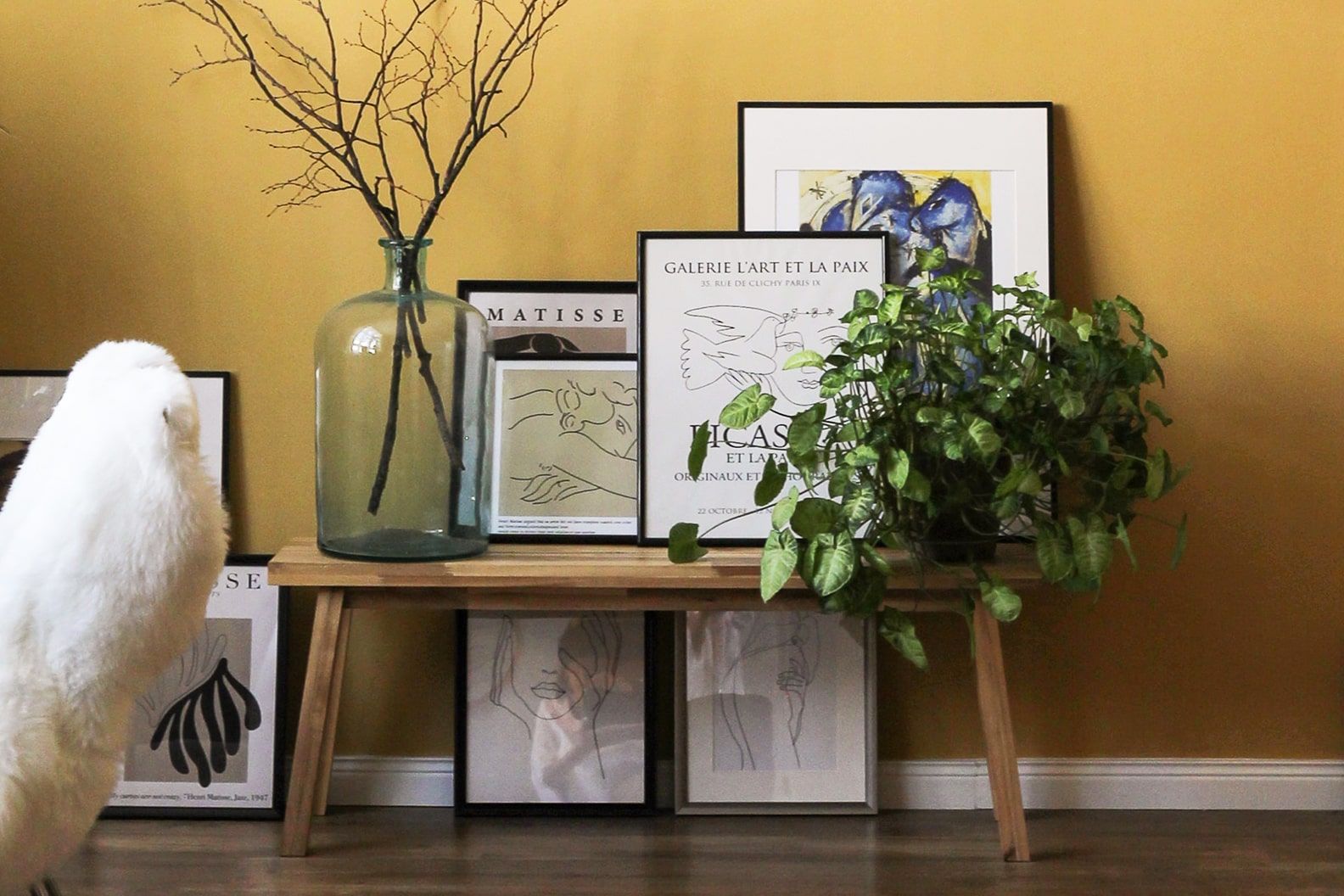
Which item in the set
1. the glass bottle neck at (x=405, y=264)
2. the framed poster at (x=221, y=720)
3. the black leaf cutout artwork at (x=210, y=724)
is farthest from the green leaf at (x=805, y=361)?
the black leaf cutout artwork at (x=210, y=724)

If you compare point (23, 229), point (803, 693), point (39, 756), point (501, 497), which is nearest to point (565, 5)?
point (501, 497)

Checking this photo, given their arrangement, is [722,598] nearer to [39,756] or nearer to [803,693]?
[803,693]

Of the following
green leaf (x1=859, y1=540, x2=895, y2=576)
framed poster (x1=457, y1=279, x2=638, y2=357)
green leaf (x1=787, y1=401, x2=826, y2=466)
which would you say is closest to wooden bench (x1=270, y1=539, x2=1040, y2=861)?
green leaf (x1=859, y1=540, x2=895, y2=576)

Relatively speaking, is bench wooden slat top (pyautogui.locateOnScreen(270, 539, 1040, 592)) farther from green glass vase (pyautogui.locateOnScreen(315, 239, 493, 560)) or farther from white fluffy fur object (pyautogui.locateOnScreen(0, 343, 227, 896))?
white fluffy fur object (pyautogui.locateOnScreen(0, 343, 227, 896))

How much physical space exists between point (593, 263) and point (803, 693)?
36.8 inches

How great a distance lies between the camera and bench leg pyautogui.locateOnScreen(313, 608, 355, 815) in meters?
1.99

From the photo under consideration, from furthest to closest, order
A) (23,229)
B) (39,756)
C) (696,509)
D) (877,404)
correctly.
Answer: (23,229) → (696,509) → (877,404) → (39,756)

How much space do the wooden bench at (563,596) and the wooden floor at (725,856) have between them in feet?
0.36

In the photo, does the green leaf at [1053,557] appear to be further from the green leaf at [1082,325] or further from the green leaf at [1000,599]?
the green leaf at [1082,325]

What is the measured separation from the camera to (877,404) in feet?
6.54

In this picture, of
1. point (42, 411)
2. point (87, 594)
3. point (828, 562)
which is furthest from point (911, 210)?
point (42, 411)

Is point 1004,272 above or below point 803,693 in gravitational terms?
above

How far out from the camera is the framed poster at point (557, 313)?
2289 millimetres

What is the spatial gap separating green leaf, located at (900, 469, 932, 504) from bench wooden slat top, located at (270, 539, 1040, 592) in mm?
184
